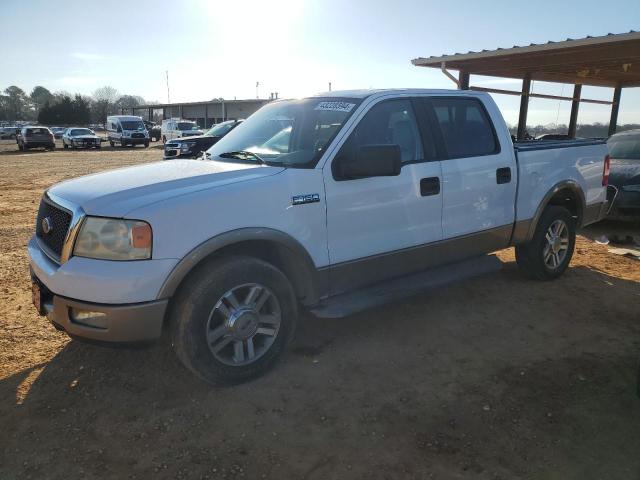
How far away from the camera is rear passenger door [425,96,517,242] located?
4.27 meters

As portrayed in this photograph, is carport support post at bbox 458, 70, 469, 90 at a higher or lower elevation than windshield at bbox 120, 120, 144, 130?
higher

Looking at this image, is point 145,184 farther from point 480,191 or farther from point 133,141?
point 133,141

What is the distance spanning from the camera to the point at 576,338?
4.14 m

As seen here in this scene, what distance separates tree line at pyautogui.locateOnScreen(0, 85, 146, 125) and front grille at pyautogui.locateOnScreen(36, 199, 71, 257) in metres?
73.8

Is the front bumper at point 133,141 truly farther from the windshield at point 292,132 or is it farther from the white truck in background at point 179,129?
the windshield at point 292,132

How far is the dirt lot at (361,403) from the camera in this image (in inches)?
103

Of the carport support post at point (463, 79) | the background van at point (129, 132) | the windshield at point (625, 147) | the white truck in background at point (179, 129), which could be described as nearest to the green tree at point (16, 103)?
the background van at point (129, 132)

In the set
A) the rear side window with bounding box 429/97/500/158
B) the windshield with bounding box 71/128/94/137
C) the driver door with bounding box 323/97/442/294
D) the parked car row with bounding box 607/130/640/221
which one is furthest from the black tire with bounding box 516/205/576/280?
the windshield with bounding box 71/128/94/137

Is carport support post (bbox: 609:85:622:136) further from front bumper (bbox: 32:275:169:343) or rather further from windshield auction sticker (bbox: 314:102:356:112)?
front bumper (bbox: 32:275:169:343)

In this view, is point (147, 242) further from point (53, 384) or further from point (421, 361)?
point (421, 361)

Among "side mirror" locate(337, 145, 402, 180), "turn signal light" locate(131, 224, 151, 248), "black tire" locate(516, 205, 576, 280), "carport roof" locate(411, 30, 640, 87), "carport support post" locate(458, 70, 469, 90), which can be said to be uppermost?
"carport roof" locate(411, 30, 640, 87)

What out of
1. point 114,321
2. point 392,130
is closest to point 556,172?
point 392,130

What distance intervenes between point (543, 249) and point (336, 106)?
2.91m

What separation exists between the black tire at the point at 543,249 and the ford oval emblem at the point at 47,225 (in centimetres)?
441
